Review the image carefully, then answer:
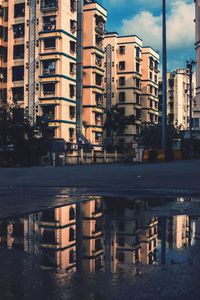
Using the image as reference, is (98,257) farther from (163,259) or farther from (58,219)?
(58,219)

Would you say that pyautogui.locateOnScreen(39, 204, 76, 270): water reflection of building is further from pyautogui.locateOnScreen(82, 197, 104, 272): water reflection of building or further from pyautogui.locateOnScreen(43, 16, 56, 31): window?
pyautogui.locateOnScreen(43, 16, 56, 31): window

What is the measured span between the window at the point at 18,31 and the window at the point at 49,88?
773cm

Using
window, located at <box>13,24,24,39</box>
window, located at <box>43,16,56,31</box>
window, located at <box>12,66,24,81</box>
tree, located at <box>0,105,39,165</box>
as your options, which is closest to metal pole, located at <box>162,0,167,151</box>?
tree, located at <box>0,105,39,165</box>

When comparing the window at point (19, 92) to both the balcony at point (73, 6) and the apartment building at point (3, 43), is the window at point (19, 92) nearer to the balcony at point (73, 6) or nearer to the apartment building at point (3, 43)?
the apartment building at point (3, 43)

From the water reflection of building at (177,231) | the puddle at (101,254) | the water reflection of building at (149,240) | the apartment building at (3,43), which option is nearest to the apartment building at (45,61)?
the apartment building at (3,43)

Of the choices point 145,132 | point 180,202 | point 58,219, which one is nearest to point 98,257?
point 58,219

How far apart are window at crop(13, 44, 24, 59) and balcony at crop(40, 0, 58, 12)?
216 inches

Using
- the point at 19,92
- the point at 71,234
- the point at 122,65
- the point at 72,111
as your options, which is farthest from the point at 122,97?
the point at 71,234

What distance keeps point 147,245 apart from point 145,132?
5238 centimetres

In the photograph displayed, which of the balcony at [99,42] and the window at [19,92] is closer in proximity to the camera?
the window at [19,92]

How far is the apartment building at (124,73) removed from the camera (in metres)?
70.6

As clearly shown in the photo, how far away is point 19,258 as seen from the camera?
13.8 ft

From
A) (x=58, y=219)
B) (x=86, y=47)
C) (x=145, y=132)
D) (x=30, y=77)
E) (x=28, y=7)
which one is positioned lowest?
(x=58, y=219)

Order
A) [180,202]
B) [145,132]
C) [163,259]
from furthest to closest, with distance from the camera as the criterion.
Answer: [145,132] < [180,202] < [163,259]
